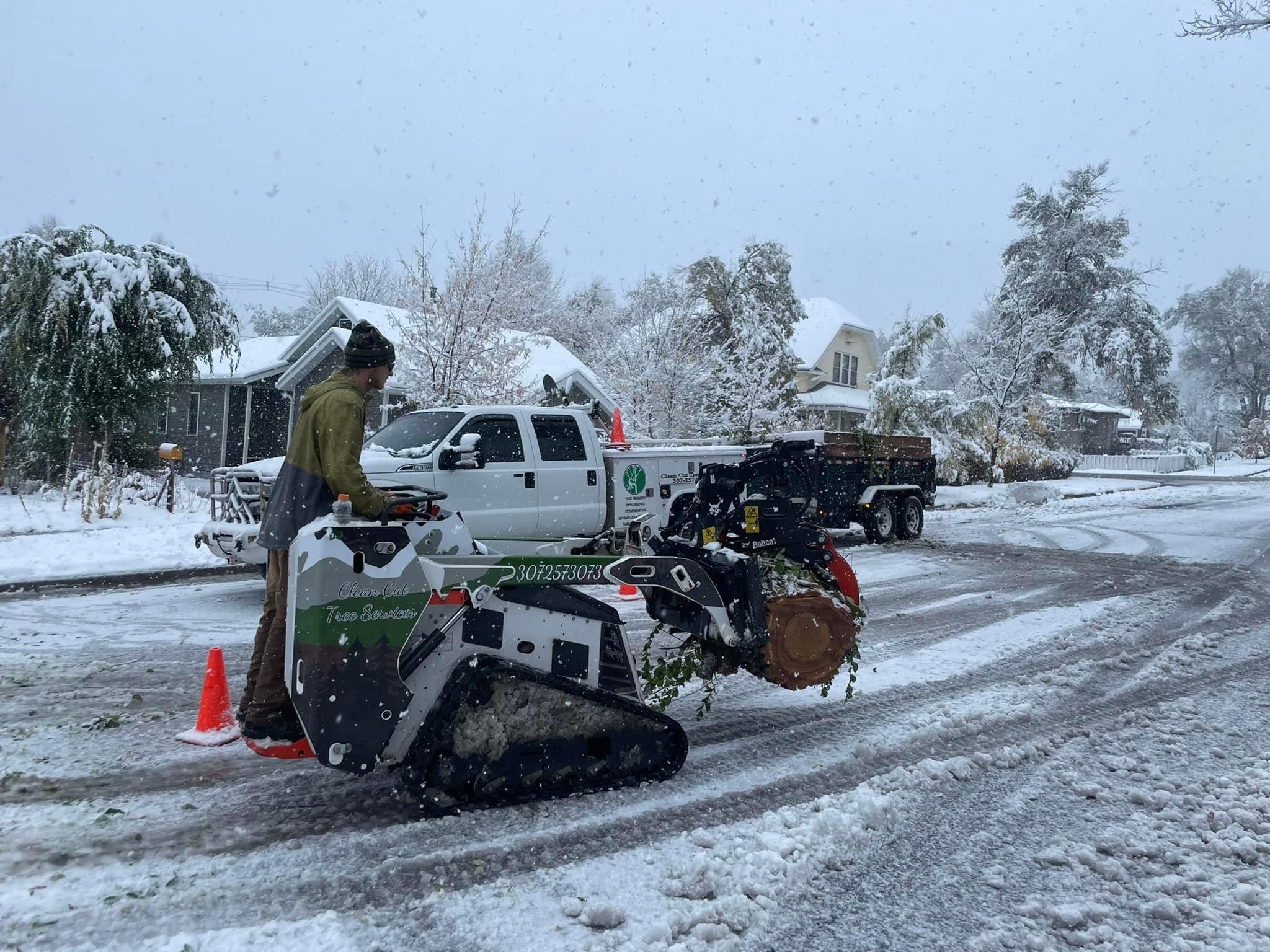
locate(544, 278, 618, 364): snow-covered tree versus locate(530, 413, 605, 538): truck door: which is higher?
locate(544, 278, 618, 364): snow-covered tree

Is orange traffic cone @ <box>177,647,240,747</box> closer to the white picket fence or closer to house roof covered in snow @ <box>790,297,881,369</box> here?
house roof covered in snow @ <box>790,297,881,369</box>

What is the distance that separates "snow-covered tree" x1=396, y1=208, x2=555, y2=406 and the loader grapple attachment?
15.9 metres

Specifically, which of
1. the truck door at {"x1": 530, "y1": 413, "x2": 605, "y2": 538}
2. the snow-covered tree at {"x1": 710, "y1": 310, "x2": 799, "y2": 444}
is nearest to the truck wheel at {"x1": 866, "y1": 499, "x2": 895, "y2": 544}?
the truck door at {"x1": 530, "y1": 413, "x2": 605, "y2": 538}

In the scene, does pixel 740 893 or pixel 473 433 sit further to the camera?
pixel 473 433

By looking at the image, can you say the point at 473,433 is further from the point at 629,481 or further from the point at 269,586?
the point at 269,586

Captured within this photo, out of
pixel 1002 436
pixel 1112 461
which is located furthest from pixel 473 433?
pixel 1112 461

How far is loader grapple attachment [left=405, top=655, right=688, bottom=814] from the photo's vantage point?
3834 mm

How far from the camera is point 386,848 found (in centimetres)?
364

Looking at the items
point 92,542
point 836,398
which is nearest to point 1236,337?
point 836,398

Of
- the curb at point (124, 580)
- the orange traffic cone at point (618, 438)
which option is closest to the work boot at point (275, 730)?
the curb at point (124, 580)

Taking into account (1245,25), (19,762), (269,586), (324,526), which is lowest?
(19,762)

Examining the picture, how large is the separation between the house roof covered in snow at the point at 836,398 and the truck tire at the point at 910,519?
70.6 feet

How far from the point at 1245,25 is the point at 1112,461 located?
136 feet

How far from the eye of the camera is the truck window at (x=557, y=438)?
10.2 metres
